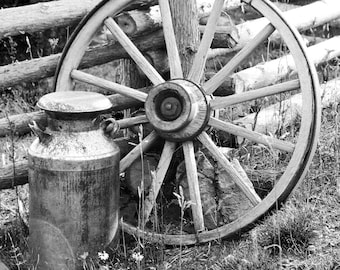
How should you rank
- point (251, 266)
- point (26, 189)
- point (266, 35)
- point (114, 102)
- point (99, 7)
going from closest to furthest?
point (251, 266) → point (266, 35) → point (99, 7) → point (114, 102) → point (26, 189)

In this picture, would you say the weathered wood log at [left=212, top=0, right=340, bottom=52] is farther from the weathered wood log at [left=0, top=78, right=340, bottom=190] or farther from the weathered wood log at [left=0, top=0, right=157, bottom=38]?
the weathered wood log at [left=0, top=0, right=157, bottom=38]

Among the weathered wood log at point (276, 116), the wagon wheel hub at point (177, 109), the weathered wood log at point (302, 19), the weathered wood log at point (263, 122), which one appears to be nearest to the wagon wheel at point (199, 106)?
the wagon wheel hub at point (177, 109)

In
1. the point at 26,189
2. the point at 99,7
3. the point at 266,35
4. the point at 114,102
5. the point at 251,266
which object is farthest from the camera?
the point at 26,189

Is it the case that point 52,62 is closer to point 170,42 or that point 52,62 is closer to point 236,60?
point 170,42

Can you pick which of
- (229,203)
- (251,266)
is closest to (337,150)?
(229,203)

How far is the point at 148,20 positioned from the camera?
4.55 m

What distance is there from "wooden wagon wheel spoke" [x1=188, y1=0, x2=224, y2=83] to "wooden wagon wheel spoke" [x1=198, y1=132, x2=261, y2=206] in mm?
334

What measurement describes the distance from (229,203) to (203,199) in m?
0.15

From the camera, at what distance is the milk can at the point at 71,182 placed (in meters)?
3.82

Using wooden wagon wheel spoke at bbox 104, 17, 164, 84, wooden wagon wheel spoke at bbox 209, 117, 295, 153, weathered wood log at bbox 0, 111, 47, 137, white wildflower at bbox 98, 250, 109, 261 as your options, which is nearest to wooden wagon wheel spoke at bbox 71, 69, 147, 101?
wooden wagon wheel spoke at bbox 104, 17, 164, 84

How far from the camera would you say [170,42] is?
4.27 metres

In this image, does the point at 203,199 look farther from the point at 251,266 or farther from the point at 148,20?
the point at 148,20

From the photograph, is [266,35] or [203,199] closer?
[266,35]

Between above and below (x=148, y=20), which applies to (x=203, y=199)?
below
